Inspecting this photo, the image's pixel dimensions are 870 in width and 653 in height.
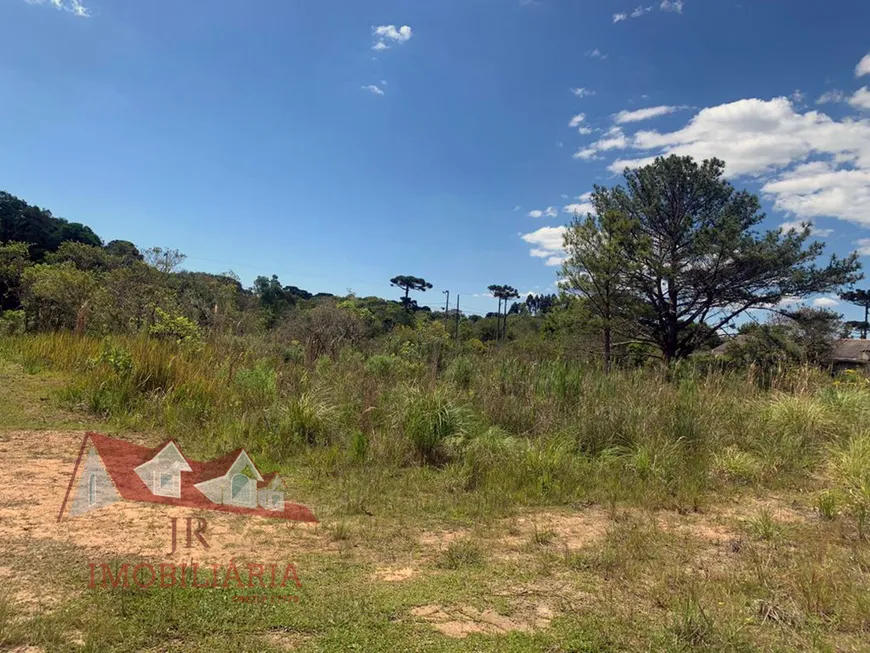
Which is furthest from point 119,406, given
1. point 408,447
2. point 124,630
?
point 124,630

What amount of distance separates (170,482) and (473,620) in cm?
290

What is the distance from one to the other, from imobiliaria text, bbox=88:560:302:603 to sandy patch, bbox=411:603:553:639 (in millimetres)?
652

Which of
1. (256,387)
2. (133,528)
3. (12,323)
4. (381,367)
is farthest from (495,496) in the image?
(12,323)

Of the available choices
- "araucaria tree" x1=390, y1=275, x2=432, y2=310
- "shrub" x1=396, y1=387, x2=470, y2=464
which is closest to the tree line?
"shrub" x1=396, y1=387, x2=470, y2=464

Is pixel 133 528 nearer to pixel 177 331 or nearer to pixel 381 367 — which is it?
pixel 381 367

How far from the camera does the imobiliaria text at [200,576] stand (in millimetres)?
2318

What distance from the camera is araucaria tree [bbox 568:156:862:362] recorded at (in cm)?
1747

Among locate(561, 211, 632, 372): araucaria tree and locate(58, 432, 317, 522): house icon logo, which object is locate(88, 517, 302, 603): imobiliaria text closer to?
locate(58, 432, 317, 522): house icon logo

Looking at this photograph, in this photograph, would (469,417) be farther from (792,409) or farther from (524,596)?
(792,409)

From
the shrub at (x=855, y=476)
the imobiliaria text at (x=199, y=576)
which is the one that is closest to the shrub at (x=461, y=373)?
the shrub at (x=855, y=476)

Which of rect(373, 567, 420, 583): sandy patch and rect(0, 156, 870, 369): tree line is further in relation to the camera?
rect(0, 156, 870, 369): tree line

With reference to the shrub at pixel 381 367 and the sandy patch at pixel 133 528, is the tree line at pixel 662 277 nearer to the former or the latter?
the shrub at pixel 381 367

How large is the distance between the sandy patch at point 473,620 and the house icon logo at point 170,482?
58.3 inches

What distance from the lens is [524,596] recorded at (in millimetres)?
2498
